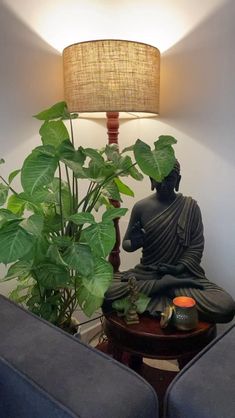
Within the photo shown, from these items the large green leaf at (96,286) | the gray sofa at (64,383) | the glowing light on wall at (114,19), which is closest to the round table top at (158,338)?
the large green leaf at (96,286)

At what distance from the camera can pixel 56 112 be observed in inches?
37.9

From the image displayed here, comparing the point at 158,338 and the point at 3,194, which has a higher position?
the point at 3,194

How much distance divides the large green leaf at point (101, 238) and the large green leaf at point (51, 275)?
0.16 metres

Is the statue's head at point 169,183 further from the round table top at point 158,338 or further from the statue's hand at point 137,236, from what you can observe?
the round table top at point 158,338

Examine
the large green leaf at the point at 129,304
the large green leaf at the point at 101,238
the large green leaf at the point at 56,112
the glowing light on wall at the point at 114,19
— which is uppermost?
the glowing light on wall at the point at 114,19

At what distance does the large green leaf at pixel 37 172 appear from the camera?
2.77 feet

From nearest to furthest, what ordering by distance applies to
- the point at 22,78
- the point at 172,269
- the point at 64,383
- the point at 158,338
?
the point at 64,383, the point at 158,338, the point at 172,269, the point at 22,78

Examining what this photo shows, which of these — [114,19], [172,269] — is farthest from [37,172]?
[114,19]

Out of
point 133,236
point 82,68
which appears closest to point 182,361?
point 133,236

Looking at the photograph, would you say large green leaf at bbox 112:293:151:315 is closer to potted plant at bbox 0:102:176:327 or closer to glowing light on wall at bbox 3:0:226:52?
potted plant at bbox 0:102:176:327

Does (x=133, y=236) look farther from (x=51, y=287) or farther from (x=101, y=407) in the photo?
(x=101, y=407)

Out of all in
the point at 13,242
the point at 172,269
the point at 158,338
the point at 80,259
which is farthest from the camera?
the point at 172,269

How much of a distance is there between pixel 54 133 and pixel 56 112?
0.22 ft

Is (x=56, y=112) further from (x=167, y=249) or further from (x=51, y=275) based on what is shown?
(x=167, y=249)
